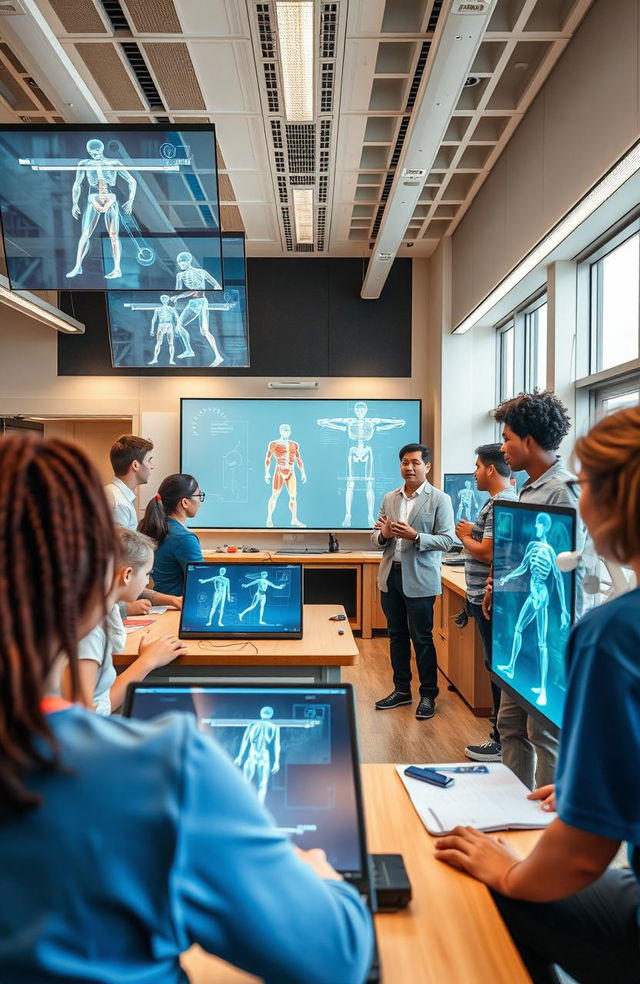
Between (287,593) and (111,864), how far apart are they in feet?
7.85

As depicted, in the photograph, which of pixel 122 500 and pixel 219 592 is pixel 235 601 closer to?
pixel 219 592

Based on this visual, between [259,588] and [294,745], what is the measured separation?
1.81m

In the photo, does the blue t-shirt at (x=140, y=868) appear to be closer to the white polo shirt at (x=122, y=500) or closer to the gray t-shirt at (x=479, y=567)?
the gray t-shirt at (x=479, y=567)

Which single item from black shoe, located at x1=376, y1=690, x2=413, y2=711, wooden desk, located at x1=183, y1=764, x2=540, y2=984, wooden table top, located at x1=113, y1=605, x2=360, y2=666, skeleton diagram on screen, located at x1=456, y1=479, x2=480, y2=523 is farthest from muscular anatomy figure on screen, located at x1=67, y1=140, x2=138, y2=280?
skeleton diagram on screen, located at x1=456, y1=479, x2=480, y2=523

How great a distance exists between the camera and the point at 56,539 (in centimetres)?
62

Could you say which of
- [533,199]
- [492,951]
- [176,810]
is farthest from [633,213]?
[176,810]

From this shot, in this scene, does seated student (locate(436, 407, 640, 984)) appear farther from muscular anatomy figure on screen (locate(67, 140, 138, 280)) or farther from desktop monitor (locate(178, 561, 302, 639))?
muscular anatomy figure on screen (locate(67, 140, 138, 280))

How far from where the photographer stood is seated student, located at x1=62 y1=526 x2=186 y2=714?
73.5 inches

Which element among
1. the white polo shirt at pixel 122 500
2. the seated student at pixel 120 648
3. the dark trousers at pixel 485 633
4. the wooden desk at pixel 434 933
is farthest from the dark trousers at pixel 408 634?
the wooden desk at pixel 434 933

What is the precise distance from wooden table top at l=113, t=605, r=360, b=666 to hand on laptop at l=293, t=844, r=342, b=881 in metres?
1.67

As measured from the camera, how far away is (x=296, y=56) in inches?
137

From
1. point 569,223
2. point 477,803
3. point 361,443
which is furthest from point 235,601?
point 361,443

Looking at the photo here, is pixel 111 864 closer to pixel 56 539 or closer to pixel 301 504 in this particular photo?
pixel 56 539

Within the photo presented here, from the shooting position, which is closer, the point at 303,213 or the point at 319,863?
the point at 319,863
